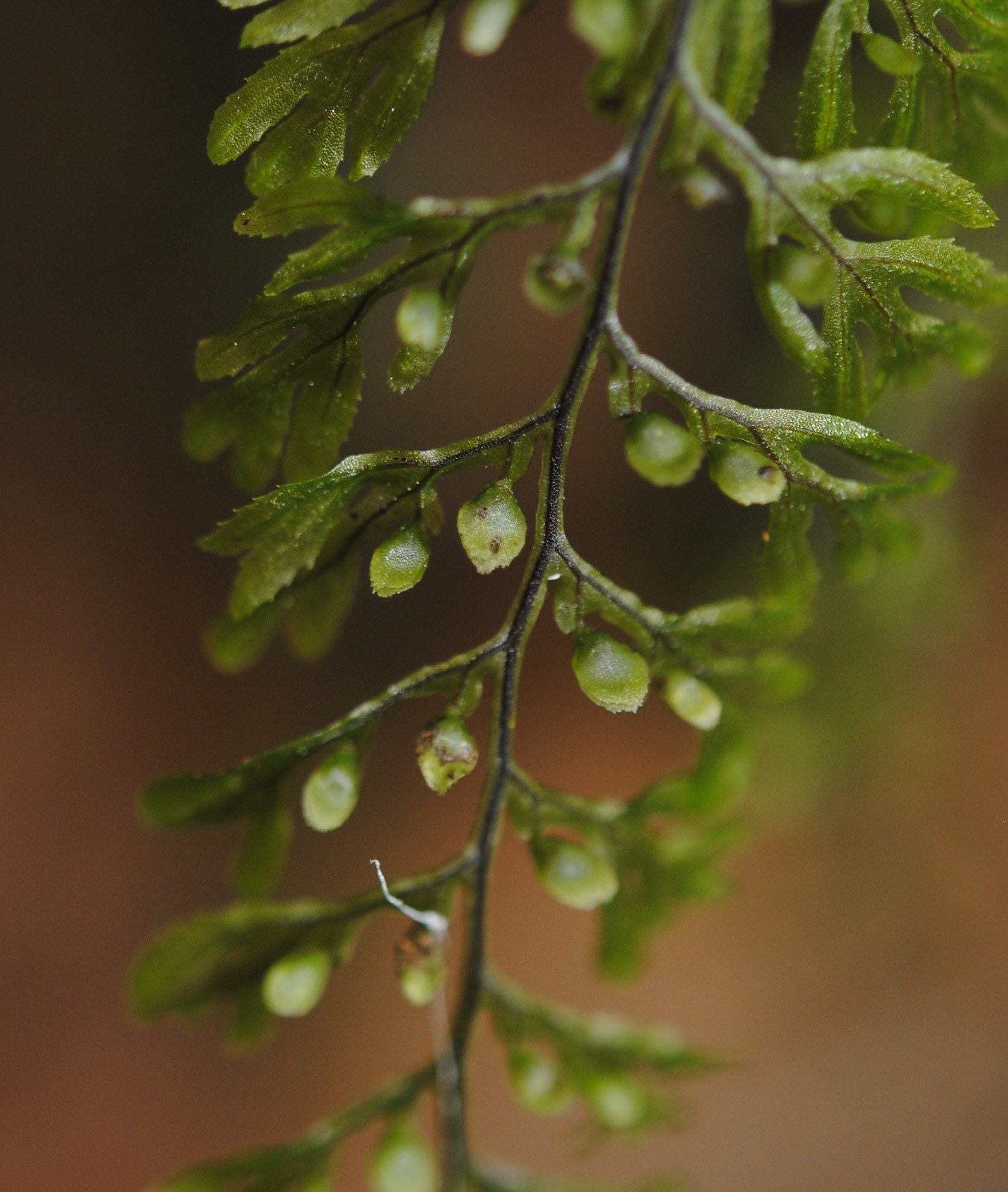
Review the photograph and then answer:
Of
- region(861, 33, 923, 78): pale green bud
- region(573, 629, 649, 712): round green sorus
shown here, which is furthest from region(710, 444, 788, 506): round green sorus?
region(861, 33, 923, 78): pale green bud

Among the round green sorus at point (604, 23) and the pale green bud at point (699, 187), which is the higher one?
the round green sorus at point (604, 23)

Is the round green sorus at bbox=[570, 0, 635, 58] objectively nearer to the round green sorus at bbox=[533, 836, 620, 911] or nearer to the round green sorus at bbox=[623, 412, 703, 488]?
the round green sorus at bbox=[623, 412, 703, 488]

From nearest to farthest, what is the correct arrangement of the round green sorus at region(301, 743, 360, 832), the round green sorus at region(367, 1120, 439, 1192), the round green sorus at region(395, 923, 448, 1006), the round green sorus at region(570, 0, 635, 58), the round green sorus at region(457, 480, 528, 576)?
the round green sorus at region(570, 0, 635, 58), the round green sorus at region(457, 480, 528, 576), the round green sorus at region(301, 743, 360, 832), the round green sorus at region(395, 923, 448, 1006), the round green sorus at region(367, 1120, 439, 1192)

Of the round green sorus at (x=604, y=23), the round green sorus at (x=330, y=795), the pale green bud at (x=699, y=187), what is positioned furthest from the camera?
the round green sorus at (x=330, y=795)

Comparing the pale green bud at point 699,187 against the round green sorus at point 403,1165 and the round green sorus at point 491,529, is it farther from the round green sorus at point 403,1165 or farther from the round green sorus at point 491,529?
the round green sorus at point 403,1165

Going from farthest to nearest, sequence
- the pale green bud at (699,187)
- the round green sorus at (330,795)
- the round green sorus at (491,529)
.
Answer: the round green sorus at (330,795)
the round green sorus at (491,529)
the pale green bud at (699,187)

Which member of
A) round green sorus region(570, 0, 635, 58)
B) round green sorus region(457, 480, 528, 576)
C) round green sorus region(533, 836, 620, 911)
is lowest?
round green sorus region(533, 836, 620, 911)

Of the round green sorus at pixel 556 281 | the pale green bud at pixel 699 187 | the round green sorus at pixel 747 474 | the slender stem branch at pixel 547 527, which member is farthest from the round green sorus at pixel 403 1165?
the pale green bud at pixel 699 187

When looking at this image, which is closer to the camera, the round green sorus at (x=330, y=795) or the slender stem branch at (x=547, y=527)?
the slender stem branch at (x=547, y=527)
